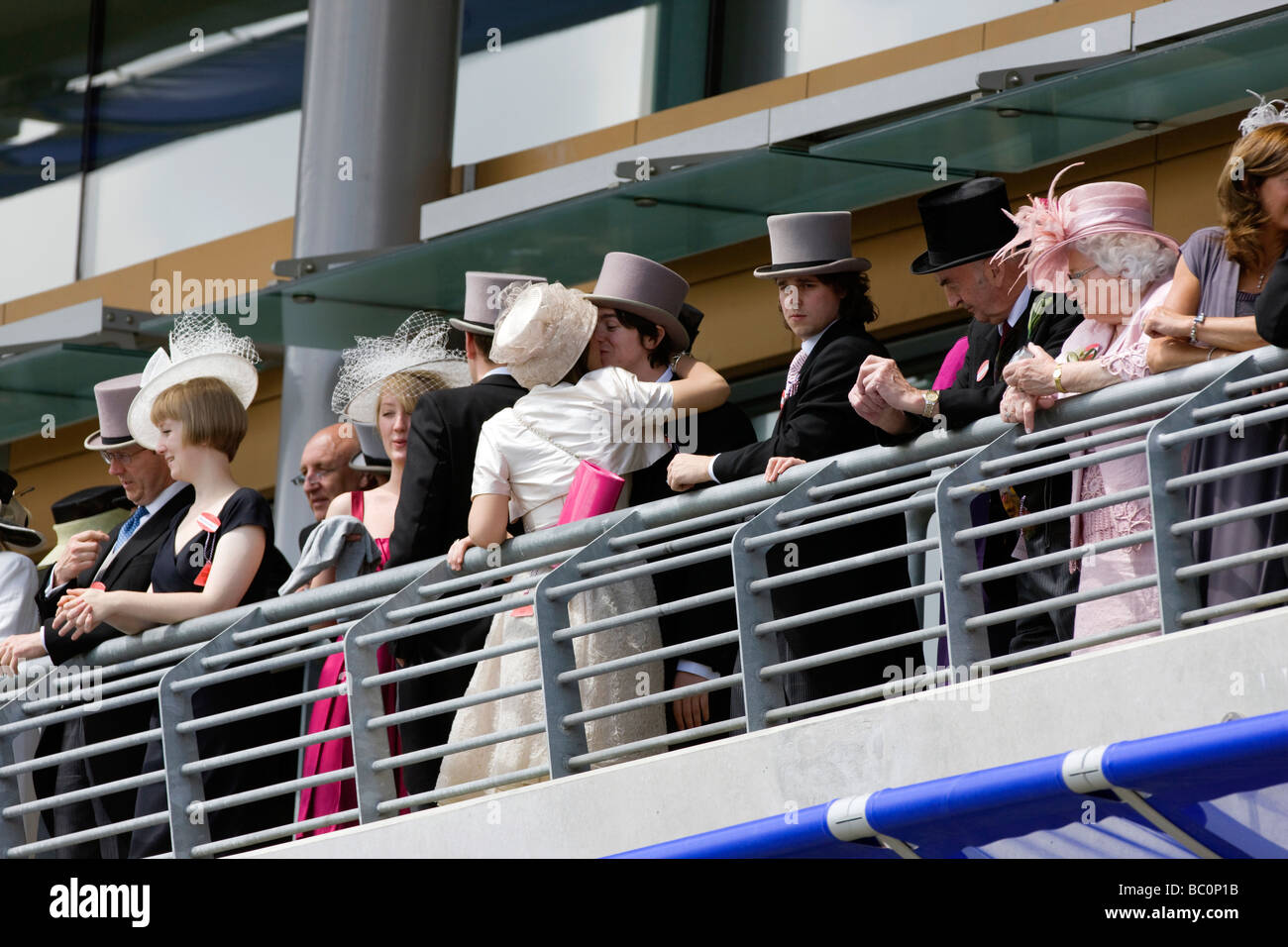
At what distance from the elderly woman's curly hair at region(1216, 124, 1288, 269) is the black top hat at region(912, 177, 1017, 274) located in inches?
38.6

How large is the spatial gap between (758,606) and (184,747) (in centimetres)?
213

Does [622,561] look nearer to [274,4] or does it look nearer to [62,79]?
[274,4]

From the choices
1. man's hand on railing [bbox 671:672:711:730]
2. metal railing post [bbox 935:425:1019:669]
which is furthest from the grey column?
metal railing post [bbox 935:425:1019:669]

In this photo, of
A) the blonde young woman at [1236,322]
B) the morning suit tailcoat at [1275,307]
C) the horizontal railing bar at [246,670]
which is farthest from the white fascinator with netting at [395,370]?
the morning suit tailcoat at [1275,307]

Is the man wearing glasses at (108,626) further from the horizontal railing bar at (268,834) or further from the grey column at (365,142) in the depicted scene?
the grey column at (365,142)

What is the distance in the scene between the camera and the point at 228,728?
7852mm

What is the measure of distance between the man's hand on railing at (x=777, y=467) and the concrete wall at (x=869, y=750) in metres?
0.72

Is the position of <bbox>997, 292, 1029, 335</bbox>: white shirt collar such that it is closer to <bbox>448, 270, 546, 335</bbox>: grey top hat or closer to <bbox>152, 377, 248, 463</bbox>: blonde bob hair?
<bbox>448, 270, 546, 335</bbox>: grey top hat

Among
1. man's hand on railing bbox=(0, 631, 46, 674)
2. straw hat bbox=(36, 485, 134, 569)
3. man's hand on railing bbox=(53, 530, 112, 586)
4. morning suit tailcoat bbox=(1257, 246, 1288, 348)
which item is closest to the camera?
morning suit tailcoat bbox=(1257, 246, 1288, 348)

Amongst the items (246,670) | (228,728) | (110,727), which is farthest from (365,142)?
(246,670)

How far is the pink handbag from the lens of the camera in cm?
704

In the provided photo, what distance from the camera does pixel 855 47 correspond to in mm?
12109
